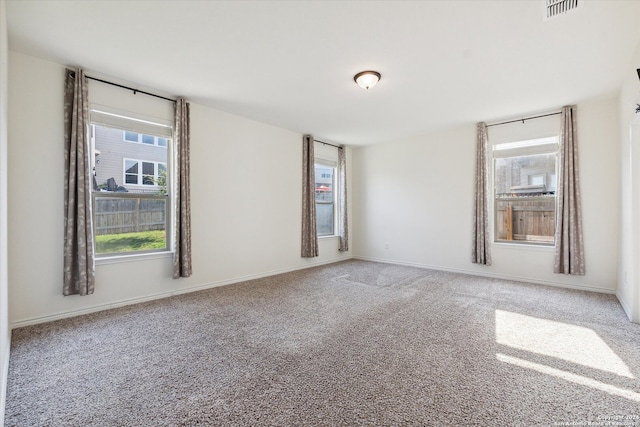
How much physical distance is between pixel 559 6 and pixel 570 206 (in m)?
2.99

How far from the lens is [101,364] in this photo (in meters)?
2.18

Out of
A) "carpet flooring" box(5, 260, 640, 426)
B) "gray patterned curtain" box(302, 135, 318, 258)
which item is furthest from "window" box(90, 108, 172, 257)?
"gray patterned curtain" box(302, 135, 318, 258)

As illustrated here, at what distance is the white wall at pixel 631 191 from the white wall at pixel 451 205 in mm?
506

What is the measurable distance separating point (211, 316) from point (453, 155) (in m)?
4.67

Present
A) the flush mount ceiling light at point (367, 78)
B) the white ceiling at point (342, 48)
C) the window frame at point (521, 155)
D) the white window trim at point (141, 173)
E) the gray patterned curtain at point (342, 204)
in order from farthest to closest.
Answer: the gray patterned curtain at point (342, 204) → the window frame at point (521, 155) → the white window trim at point (141, 173) → the flush mount ceiling light at point (367, 78) → the white ceiling at point (342, 48)

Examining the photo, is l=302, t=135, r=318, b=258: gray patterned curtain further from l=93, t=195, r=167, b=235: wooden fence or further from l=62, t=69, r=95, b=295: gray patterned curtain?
l=62, t=69, r=95, b=295: gray patterned curtain

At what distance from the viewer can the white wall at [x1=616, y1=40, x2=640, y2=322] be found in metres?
2.90

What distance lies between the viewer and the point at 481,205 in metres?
4.91

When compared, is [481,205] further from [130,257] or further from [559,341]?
[130,257]

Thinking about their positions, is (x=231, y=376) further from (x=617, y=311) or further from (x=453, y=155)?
(x=453, y=155)

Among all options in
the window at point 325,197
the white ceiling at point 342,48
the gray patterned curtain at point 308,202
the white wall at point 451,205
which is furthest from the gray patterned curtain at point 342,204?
the white ceiling at point 342,48

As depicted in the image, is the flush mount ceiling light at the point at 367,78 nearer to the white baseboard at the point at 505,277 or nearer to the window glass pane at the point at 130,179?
the window glass pane at the point at 130,179

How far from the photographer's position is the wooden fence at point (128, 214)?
11.3 ft

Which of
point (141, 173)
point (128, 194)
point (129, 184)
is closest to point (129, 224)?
point (128, 194)
